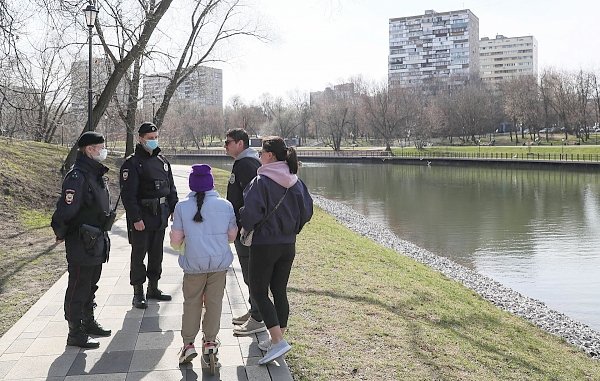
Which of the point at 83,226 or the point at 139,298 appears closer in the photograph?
the point at 83,226

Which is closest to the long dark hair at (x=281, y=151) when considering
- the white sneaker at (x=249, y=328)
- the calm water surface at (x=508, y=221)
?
the white sneaker at (x=249, y=328)

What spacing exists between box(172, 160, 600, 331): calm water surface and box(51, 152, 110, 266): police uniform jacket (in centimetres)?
840

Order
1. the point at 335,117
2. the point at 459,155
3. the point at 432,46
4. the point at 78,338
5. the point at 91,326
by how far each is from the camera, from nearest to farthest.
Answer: the point at 78,338, the point at 91,326, the point at 459,155, the point at 335,117, the point at 432,46

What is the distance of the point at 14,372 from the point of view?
14.0 feet

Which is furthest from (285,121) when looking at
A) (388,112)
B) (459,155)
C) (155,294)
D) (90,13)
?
(155,294)

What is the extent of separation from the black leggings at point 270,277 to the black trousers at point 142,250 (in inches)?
72.9

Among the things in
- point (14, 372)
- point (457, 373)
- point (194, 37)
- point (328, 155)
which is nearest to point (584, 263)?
point (457, 373)

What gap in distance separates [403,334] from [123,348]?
8.89 ft

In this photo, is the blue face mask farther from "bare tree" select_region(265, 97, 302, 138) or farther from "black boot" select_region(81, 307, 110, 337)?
"bare tree" select_region(265, 97, 302, 138)

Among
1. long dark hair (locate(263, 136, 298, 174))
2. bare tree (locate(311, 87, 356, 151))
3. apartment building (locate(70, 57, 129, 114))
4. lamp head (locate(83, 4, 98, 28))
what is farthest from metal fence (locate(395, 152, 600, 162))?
long dark hair (locate(263, 136, 298, 174))

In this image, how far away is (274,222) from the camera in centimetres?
426

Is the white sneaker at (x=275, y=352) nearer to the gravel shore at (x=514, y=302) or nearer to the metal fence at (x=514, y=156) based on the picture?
the gravel shore at (x=514, y=302)

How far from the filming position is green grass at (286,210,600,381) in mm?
4762

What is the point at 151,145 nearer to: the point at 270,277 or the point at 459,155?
the point at 270,277
